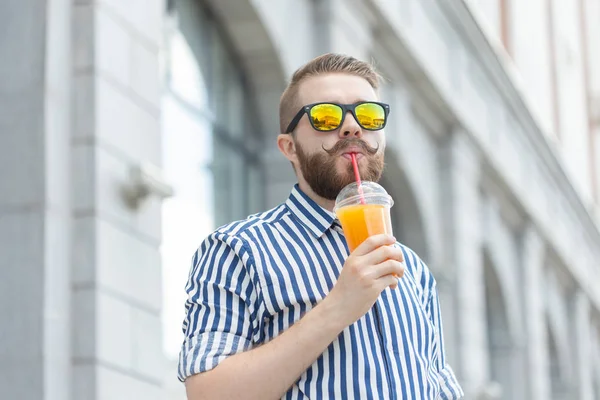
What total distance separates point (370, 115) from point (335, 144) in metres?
0.13

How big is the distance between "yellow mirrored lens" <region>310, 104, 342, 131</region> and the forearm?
52 cm

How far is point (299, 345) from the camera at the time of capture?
2945 millimetres

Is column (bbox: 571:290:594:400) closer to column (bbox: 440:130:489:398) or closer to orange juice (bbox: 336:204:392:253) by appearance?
column (bbox: 440:130:489:398)

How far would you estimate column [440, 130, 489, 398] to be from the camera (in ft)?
50.6

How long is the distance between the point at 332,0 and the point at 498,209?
26.1 feet

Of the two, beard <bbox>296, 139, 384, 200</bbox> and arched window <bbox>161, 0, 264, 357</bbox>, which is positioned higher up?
arched window <bbox>161, 0, 264, 357</bbox>

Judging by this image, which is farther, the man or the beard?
the beard

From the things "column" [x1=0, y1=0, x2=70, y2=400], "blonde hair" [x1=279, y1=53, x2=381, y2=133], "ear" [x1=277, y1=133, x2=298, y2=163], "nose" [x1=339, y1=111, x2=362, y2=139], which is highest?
"column" [x1=0, y1=0, x2=70, y2=400]

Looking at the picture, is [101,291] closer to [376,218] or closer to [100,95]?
[100,95]

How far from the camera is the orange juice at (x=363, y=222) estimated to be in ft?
9.90

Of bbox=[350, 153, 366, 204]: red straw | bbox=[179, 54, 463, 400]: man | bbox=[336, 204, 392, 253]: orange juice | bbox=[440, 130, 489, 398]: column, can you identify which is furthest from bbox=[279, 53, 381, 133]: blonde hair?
bbox=[440, 130, 489, 398]: column

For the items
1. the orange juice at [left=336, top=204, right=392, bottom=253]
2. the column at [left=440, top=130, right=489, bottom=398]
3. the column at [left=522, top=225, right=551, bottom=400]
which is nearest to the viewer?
the orange juice at [left=336, top=204, right=392, bottom=253]

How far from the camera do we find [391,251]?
2895 mm

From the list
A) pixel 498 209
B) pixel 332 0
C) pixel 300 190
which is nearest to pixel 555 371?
pixel 498 209
